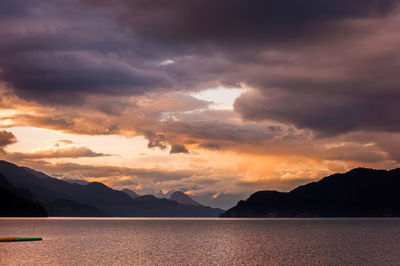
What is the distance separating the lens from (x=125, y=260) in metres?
99.4

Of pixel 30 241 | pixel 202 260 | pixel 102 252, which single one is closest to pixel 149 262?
pixel 202 260

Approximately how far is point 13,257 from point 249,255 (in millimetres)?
57335

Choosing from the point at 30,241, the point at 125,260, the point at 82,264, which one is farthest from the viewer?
the point at 30,241

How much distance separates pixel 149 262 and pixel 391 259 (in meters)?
56.1

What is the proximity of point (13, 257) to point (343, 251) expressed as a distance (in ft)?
282

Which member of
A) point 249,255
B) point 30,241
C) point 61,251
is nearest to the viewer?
point 249,255

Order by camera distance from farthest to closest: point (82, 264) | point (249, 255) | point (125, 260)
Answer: point (249, 255) → point (125, 260) → point (82, 264)

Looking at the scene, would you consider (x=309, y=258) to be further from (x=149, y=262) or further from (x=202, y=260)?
(x=149, y=262)

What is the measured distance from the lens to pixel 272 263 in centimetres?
9569

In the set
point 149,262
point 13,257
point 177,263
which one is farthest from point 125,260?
point 13,257

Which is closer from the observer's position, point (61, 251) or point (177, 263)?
point (177, 263)

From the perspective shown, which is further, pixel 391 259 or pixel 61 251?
pixel 61 251

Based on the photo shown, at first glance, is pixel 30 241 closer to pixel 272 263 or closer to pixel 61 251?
pixel 61 251

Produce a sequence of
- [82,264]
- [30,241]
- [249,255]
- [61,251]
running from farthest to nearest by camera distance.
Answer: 1. [30,241]
2. [61,251]
3. [249,255]
4. [82,264]
